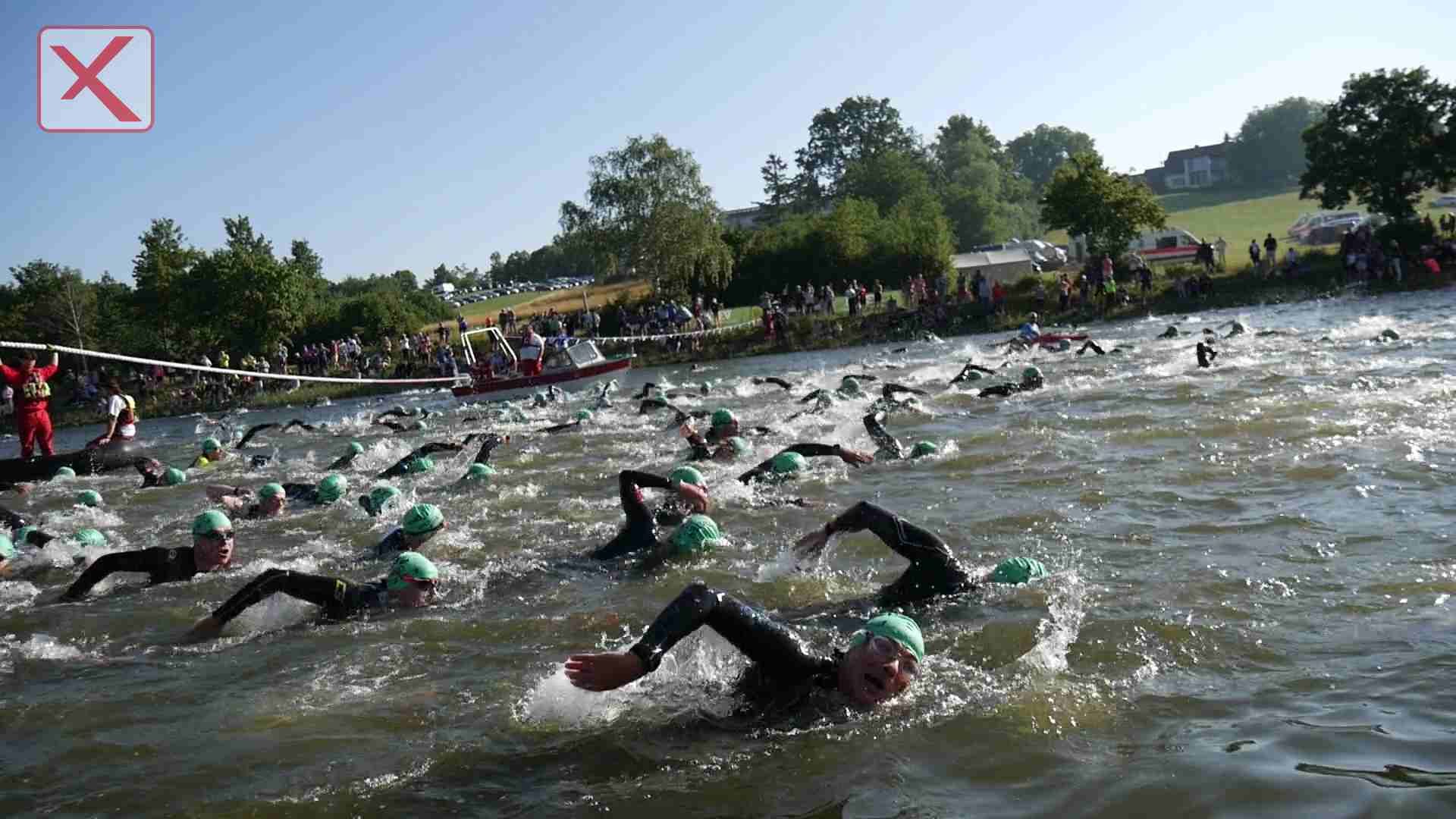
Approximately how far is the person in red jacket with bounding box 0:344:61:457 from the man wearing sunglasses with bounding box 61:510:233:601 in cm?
833

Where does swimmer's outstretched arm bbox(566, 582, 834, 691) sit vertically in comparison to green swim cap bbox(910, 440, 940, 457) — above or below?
above

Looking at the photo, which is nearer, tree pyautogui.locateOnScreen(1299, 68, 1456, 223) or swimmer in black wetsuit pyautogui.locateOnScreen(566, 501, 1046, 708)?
swimmer in black wetsuit pyautogui.locateOnScreen(566, 501, 1046, 708)

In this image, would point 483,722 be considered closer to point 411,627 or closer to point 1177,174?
point 411,627

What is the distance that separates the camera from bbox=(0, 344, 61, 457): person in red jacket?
16719 millimetres

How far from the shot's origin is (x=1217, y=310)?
125 feet

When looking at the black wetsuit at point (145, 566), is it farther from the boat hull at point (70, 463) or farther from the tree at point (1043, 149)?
the tree at point (1043, 149)

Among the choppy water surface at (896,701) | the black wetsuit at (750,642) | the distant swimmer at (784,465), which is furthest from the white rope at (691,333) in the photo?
the black wetsuit at (750,642)

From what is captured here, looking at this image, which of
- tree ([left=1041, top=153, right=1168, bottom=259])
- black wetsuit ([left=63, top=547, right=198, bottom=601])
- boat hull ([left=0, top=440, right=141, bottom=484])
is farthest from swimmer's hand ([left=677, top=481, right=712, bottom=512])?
tree ([left=1041, top=153, right=1168, bottom=259])

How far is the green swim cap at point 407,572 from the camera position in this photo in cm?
806

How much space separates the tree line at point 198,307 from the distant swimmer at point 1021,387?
3900 centimetres

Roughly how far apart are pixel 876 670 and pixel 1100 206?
144 ft

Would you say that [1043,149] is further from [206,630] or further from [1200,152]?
[206,630]

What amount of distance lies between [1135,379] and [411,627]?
15807 millimetres

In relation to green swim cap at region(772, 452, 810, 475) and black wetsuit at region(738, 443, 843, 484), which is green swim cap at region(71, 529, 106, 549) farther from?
green swim cap at region(772, 452, 810, 475)
